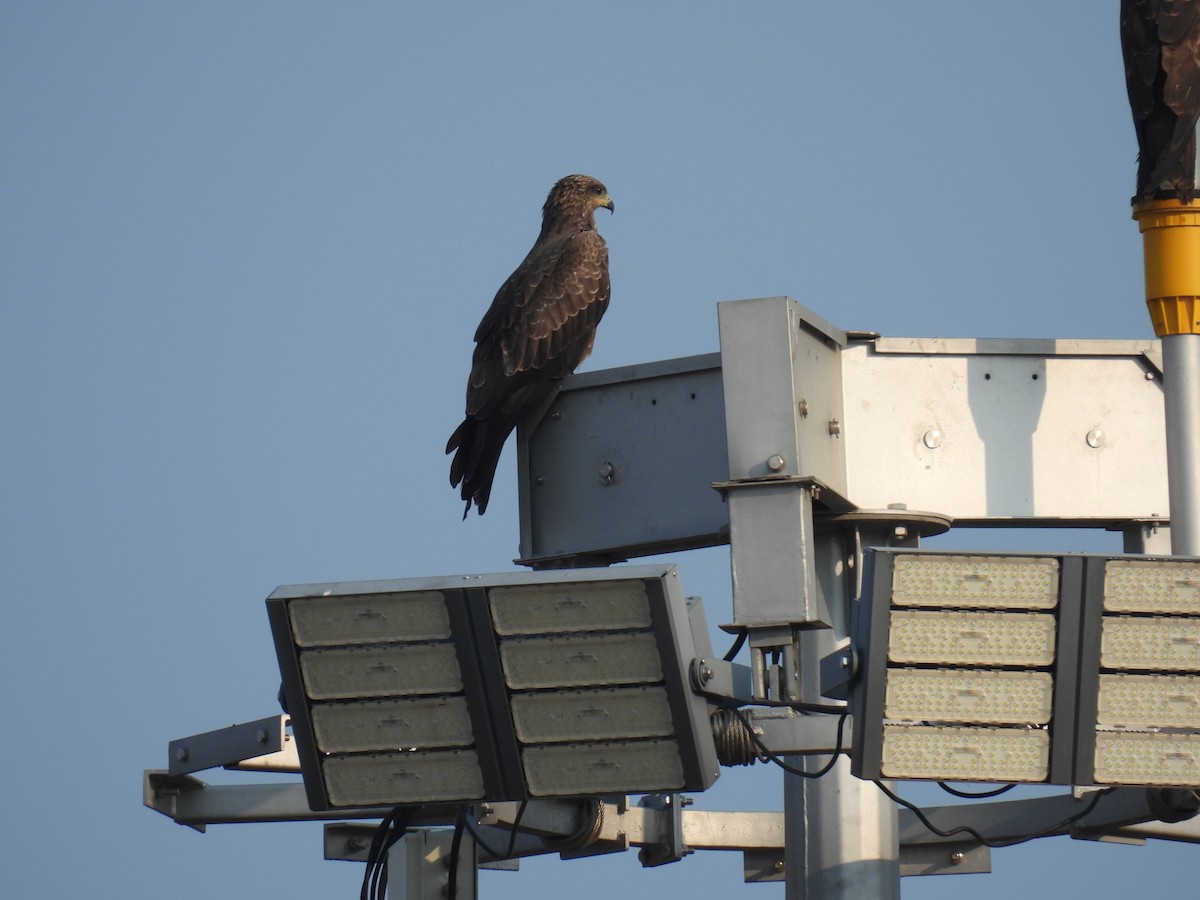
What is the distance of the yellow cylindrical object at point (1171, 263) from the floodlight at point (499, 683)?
2.07 metres

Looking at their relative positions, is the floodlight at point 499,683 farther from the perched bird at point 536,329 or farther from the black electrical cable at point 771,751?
the perched bird at point 536,329

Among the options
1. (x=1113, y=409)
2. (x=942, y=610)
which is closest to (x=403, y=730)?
(x=942, y=610)

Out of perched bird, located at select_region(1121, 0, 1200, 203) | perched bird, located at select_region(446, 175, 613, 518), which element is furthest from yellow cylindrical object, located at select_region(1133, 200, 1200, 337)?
perched bird, located at select_region(446, 175, 613, 518)

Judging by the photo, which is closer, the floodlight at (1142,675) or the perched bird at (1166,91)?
the floodlight at (1142,675)

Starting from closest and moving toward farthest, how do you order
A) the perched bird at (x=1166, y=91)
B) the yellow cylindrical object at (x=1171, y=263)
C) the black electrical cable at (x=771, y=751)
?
1. the black electrical cable at (x=771, y=751)
2. the yellow cylindrical object at (x=1171, y=263)
3. the perched bird at (x=1166, y=91)

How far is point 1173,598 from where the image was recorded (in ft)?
19.8

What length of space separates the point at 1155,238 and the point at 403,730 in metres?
3.14

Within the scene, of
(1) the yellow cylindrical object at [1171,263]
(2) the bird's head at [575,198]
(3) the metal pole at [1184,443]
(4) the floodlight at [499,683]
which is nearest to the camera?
(4) the floodlight at [499,683]

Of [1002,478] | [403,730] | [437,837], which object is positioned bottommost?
[437,837]

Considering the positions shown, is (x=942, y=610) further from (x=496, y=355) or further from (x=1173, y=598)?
(x=496, y=355)

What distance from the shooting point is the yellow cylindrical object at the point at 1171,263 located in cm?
695

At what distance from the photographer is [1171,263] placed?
703cm

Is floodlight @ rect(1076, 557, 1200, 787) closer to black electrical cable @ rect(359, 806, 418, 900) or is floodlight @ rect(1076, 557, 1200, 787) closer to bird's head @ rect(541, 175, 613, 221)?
black electrical cable @ rect(359, 806, 418, 900)

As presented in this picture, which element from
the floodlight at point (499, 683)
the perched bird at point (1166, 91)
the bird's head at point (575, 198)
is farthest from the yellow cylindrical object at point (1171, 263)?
the bird's head at point (575, 198)
